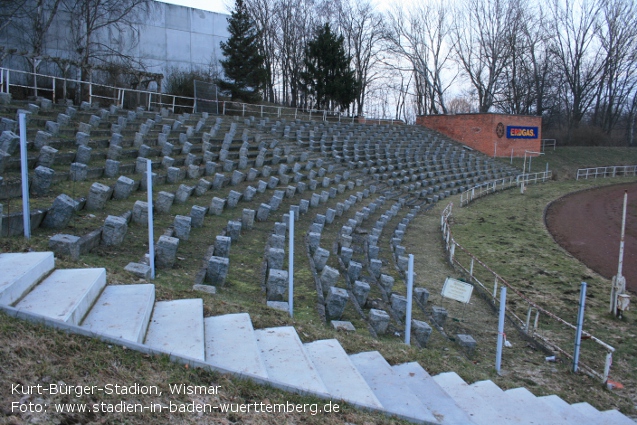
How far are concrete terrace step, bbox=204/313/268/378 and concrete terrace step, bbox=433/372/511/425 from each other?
220 centimetres

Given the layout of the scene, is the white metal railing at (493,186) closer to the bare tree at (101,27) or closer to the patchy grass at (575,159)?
the patchy grass at (575,159)

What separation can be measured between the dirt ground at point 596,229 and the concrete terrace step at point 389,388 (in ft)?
36.0

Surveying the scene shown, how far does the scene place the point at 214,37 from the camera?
36.1m

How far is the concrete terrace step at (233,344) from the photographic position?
14.1 ft

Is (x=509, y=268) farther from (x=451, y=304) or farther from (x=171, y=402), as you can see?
(x=171, y=402)

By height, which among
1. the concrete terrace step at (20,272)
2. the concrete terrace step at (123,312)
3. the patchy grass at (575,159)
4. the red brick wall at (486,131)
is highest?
the red brick wall at (486,131)

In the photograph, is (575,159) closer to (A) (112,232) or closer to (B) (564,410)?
(B) (564,410)

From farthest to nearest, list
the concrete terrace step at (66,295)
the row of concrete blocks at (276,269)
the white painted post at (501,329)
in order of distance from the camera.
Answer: the row of concrete blocks at (276,269), the white painted post at (501,329), the concrete terrace step at (66,295)

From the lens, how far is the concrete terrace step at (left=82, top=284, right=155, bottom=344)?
420 cm

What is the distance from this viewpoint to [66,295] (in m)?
4.44

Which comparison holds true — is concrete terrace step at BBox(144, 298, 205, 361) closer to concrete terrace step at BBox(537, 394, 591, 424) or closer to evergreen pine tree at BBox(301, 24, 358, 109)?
concrete terrace step at BBox(537, 394, 591, 424)

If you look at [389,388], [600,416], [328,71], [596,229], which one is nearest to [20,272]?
[389,388]

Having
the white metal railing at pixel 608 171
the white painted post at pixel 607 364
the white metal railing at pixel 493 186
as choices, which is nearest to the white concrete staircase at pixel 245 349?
the white painted post at pixel 607 364

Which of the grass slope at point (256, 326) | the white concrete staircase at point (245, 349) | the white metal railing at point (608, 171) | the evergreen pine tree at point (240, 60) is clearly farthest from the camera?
the white metal railing at point (608, 171)
